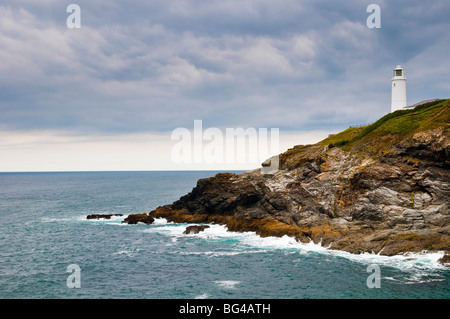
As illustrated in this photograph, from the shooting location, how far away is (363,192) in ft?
160

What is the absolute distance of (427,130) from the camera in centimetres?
4862

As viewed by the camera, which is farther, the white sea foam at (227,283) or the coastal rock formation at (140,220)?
the coastal rock formation at (140,220)

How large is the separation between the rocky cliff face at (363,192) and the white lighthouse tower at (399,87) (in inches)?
550

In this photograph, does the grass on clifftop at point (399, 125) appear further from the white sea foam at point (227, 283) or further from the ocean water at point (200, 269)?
the white sea foam at point (227, 283)

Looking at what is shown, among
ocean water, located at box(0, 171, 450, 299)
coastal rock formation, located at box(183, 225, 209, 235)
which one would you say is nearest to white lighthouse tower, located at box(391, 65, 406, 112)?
ocean water, located at box(0, 171, 450, 299)

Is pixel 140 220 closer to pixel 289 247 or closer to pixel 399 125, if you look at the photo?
pixel 289 247

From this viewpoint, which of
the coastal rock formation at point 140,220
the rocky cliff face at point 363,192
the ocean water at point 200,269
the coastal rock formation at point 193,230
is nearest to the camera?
the ocean water at point 200,269

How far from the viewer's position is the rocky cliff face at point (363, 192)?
43750mm

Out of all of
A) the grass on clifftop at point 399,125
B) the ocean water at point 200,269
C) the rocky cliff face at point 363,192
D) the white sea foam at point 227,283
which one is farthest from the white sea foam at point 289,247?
the grass on clifftop at point 399,125

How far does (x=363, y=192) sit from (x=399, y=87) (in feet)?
111

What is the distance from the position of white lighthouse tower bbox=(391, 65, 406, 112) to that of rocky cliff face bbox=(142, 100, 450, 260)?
14.0 m

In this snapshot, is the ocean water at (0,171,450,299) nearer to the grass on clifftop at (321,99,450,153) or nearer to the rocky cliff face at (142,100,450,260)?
the rocky cliff face at (142,100,450,260)

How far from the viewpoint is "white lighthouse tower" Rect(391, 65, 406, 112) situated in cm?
7150
